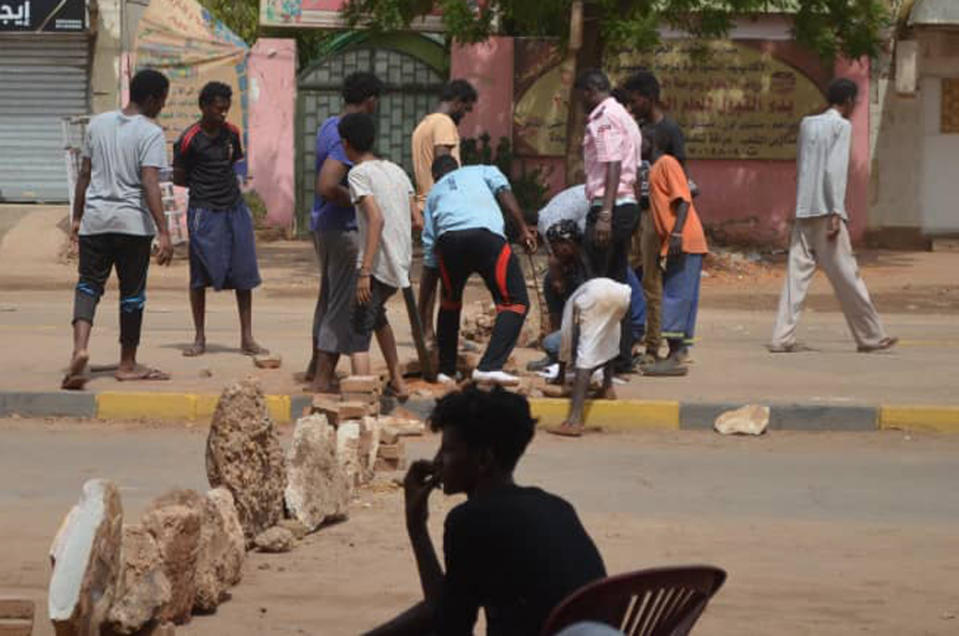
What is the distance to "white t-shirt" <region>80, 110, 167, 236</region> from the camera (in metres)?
11.1

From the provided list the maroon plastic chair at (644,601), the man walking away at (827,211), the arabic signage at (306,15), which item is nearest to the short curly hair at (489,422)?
the maroon plastic chair at (644,601)

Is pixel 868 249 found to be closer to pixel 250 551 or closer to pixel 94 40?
pixel 94 40

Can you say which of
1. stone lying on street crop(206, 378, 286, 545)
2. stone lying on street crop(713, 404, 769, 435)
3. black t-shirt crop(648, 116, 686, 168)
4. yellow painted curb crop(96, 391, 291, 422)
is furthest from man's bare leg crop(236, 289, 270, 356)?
stone lying on street crop(206, 378, 286, 545)

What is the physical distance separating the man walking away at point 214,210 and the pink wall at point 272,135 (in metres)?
12.2

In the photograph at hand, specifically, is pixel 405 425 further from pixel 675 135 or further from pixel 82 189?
pixel 675 135

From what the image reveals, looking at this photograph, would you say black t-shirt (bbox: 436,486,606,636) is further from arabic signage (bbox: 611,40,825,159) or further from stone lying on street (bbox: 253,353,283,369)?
arabic signage (bbox: 611,40,825,159)

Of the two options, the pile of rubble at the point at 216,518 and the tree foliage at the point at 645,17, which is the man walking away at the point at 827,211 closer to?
the pile of rubble at the point at 216,518

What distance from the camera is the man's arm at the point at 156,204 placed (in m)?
11.1

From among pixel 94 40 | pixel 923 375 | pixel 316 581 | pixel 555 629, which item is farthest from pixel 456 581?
pixel 94 40

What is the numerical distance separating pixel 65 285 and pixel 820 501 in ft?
41.4

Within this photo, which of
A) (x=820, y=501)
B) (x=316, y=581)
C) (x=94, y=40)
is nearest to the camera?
(x=316, y=581)

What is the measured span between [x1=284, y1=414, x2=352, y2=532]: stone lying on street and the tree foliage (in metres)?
11.9

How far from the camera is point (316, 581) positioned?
704cm

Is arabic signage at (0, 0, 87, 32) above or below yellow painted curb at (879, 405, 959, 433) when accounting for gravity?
above
